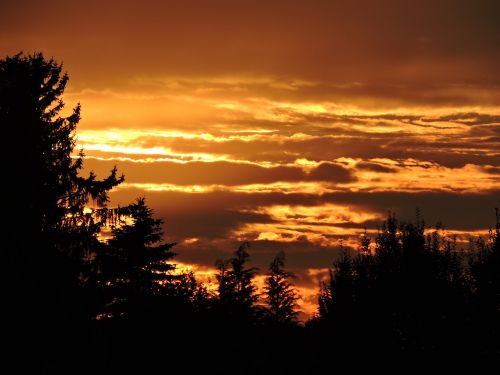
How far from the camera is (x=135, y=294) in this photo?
1512 inches

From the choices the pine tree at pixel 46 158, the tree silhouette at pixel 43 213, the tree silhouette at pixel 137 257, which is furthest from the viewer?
the tree silhouette at pixel 137 257

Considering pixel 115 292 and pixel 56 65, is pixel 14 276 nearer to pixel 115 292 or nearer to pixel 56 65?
pixel 56 65

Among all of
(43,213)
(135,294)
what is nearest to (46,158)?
(43,213)

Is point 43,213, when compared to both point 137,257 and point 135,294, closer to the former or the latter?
point 135,294

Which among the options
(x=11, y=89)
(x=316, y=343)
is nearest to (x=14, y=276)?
(x=11, y=89)

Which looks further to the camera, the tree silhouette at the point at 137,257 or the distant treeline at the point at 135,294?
the tree silhouette at the point at 137,257

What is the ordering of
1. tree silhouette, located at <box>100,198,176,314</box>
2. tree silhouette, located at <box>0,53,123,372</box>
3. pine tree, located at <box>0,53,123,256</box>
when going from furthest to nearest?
1. tree silhouette, located at <box>100,198,176,314</box>
2. pine tree, located at <box>0,53,123,256</box>
3. tree silhouette, located at <box>0,53,123,372</box>

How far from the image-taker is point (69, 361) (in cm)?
2025

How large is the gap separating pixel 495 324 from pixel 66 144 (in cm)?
2272

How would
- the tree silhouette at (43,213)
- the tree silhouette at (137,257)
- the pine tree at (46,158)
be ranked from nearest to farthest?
the tree silhouette at (43,213) < the pine tree at (46,158) < the tree silhouette at (137,257)

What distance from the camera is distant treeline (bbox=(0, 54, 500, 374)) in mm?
19797

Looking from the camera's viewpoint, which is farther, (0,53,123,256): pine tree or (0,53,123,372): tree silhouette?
(0,53,123,256): pine tree

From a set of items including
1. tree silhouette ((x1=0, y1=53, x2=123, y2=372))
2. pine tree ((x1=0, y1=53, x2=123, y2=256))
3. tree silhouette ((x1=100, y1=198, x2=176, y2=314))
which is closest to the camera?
tree silhouette ((x1=0, y1=53, x2=123, y2=372))

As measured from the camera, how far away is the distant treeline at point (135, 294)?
19797 millimetres
